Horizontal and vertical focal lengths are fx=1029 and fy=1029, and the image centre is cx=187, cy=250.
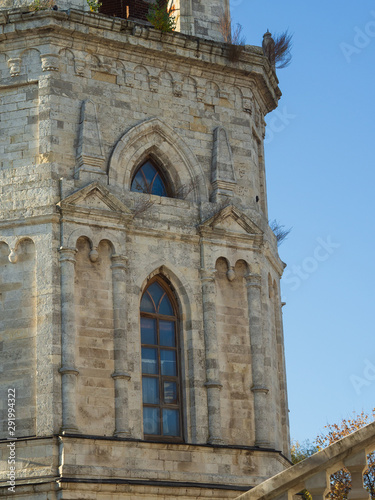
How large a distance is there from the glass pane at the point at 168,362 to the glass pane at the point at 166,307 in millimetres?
742

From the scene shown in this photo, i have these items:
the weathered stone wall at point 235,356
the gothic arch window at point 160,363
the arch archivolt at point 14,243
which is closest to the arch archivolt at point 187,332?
the gothic arch window at point 160,363

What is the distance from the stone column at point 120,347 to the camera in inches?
703

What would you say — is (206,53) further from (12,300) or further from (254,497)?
(254,497)

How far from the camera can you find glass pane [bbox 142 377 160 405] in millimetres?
18672

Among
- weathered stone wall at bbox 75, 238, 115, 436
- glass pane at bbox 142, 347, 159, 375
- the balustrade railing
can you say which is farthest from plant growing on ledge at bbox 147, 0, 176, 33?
the balustrade railing

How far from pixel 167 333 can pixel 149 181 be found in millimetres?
3097

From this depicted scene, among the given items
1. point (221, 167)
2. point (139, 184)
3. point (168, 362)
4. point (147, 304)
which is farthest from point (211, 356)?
point (221, 167)

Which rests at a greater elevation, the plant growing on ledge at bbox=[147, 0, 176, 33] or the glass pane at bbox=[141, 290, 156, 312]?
the plant growing on ledge at bbox=[147, 0, 176, 33]

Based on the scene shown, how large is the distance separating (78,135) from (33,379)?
4696 millimetres

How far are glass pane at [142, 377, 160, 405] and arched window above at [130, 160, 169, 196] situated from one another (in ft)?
12.3

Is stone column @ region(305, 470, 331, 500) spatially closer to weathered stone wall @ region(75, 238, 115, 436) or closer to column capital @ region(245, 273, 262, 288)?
weathered stone wall @ region(75, 238, 115, 436)

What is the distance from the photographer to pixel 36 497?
16750 millimetres

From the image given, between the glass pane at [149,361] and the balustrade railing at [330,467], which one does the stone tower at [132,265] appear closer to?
the glass pane at [149,361]

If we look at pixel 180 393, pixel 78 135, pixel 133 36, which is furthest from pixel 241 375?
pixel 133 36
